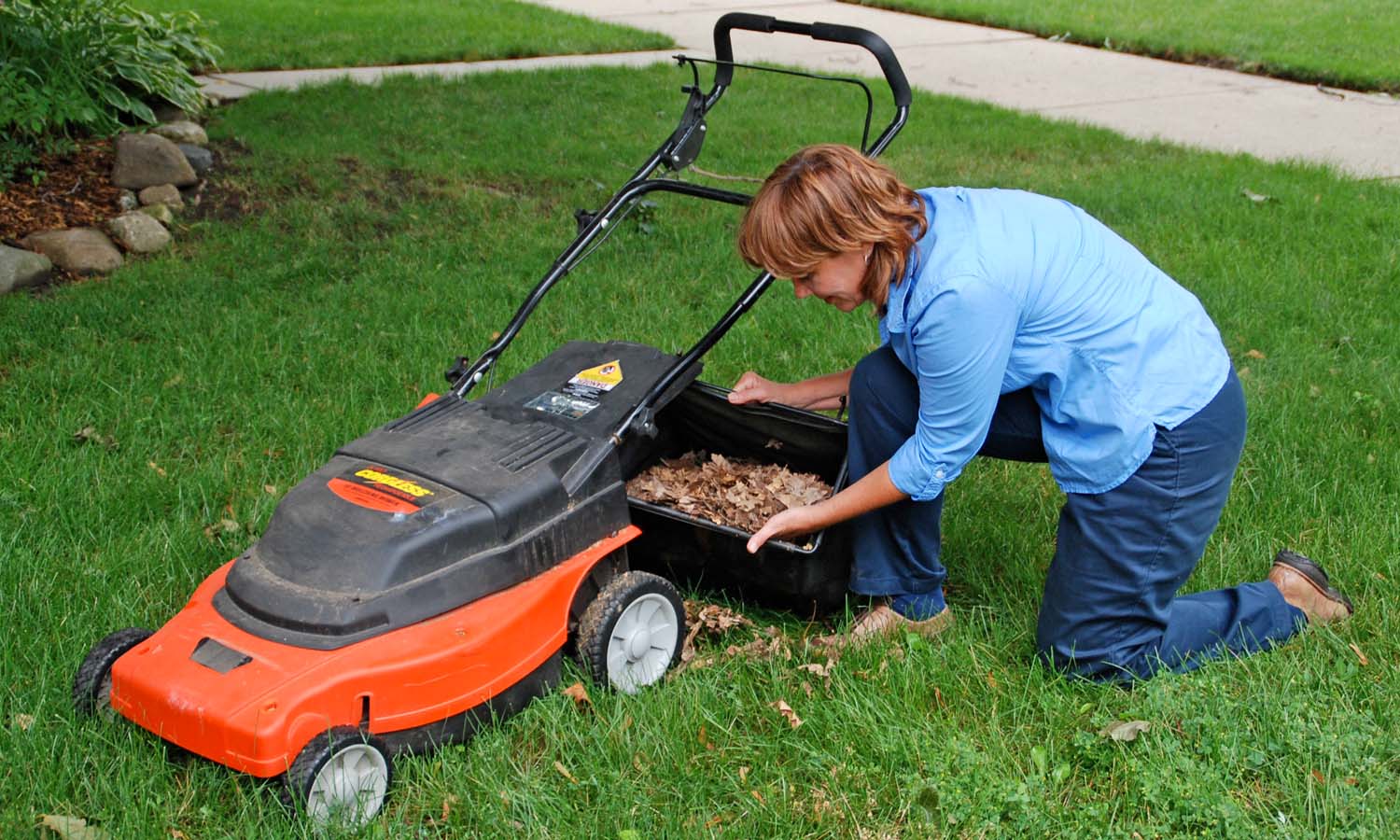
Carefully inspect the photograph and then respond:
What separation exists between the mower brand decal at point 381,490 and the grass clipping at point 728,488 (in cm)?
78

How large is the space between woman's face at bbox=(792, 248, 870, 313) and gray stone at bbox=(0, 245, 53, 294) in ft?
11.5

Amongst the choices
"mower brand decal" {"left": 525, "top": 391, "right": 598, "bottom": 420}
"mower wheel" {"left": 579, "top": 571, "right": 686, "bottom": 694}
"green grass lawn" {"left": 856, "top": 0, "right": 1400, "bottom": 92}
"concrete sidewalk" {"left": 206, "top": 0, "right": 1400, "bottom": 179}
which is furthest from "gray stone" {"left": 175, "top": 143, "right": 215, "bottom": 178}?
"green grass lawn" {"left": 856, "top": 0, "right": 1400, "bottom": 92}

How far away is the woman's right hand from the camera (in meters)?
3.07

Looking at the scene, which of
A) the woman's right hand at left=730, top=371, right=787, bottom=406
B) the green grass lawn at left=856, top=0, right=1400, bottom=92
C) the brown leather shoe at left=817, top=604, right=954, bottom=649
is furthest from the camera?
the green grass lawn at left=856, top=0, right=1400, bottom=92

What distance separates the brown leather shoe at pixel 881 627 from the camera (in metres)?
2.74

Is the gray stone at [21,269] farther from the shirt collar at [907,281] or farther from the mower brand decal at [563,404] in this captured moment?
the shirt collar at [907,281]

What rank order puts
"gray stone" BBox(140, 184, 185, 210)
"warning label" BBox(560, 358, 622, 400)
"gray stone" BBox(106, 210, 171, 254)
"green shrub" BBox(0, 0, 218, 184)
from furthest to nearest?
"green shrub" BBox(0, 0, 218, 184), "gray stone" BBox(140, 184, 185, 210), "gray stone" BBox(106, 210, 171, 254), "warning label" BBox(560, 358, 622, 400)

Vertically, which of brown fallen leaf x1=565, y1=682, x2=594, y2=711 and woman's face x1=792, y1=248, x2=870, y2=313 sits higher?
woman's face x1=792, y1=248, x2=870, y2=313

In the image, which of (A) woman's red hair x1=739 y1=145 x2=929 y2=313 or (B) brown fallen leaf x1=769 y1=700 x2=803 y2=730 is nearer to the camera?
(A) woman's red hair x1=739 y1=145 x2=929 y2=313

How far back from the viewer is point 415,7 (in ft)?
33.7

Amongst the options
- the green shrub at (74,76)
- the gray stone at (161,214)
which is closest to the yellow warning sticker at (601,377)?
the gray stone at (161,214)

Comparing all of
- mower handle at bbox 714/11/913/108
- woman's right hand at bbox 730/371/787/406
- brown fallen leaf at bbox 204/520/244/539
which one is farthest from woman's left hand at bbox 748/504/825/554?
brown fallen leaf at bbox 204/520/244/539

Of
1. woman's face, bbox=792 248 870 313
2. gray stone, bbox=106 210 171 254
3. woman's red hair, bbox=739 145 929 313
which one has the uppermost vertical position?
woman's red hair, bbox=739 145 929 313

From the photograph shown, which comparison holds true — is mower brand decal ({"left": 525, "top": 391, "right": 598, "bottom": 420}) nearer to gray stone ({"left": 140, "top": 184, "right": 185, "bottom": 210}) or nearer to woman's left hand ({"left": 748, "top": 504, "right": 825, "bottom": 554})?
woman's left hand ({"left": 748, "top": 504, "right": 825, "bottom": 554})
